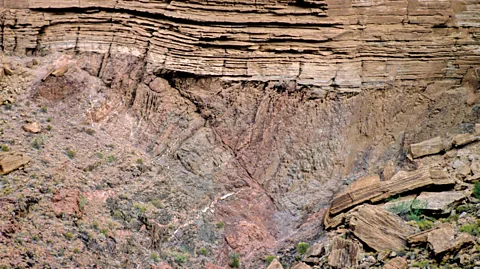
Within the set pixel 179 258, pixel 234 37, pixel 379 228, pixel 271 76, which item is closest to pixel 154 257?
pixel 179 258

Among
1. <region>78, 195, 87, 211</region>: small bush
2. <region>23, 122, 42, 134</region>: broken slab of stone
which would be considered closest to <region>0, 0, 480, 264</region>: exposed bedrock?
<region>23, 122, 42, 134</region>: broken slab of stone

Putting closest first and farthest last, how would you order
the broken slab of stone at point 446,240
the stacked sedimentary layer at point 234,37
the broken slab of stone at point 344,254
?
the broken slab of stone at point 446,240 → the broken slab of stone at point 344,254 → the stacked sedimentary layer at point 234,37

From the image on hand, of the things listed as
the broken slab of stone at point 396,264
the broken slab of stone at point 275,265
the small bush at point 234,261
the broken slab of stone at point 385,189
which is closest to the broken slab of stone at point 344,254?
the broken slab of stone at point 396,264

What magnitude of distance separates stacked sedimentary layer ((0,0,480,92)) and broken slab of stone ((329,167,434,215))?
15.3 feet

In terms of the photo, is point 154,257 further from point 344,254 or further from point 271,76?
point 271,76

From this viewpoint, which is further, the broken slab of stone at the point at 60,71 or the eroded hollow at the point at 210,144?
the broken slab of stone at the point at 60,71

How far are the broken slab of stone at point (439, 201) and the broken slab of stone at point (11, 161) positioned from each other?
10.7 m

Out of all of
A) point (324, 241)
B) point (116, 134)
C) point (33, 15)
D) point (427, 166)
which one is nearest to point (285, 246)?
point (324, 241)

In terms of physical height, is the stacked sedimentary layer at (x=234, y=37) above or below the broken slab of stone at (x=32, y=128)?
above

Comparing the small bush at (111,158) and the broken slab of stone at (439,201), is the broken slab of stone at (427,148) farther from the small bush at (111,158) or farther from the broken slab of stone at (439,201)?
the small bush at (111,158)

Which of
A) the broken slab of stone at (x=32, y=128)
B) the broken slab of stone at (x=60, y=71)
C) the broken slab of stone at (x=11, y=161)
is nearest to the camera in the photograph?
the broken slab of stone at (x=11, y=161)

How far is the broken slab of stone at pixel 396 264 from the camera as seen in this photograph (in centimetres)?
2238

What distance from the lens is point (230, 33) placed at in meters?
29.4

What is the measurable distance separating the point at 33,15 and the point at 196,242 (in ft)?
30.8
